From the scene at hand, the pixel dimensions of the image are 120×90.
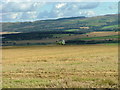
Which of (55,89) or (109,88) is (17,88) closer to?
(55,89)

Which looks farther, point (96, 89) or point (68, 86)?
point (68, 86)

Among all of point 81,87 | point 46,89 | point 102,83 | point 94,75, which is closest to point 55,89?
point 46,89

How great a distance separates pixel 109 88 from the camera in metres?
13.0

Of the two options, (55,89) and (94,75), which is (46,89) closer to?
(55,89)

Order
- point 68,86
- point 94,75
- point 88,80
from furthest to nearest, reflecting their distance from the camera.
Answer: point 94,75 < point 88,80 < point 68,86

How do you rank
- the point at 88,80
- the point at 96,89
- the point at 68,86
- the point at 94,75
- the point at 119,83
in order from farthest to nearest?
the point at 94,75 < the point at 88,80 < the point at 119,83 < the point at 68,86 < the point at 96,89

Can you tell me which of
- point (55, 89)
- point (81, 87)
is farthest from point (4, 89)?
point (81, 87)

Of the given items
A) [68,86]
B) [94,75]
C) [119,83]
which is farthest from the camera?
[94,75]

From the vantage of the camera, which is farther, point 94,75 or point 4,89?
point 94,75

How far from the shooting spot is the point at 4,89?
13.6m

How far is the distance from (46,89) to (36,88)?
0.84 m

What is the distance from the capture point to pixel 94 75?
1834 cm

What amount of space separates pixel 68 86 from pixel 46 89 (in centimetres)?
130

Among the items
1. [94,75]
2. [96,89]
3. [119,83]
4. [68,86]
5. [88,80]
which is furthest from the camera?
[94,75]
